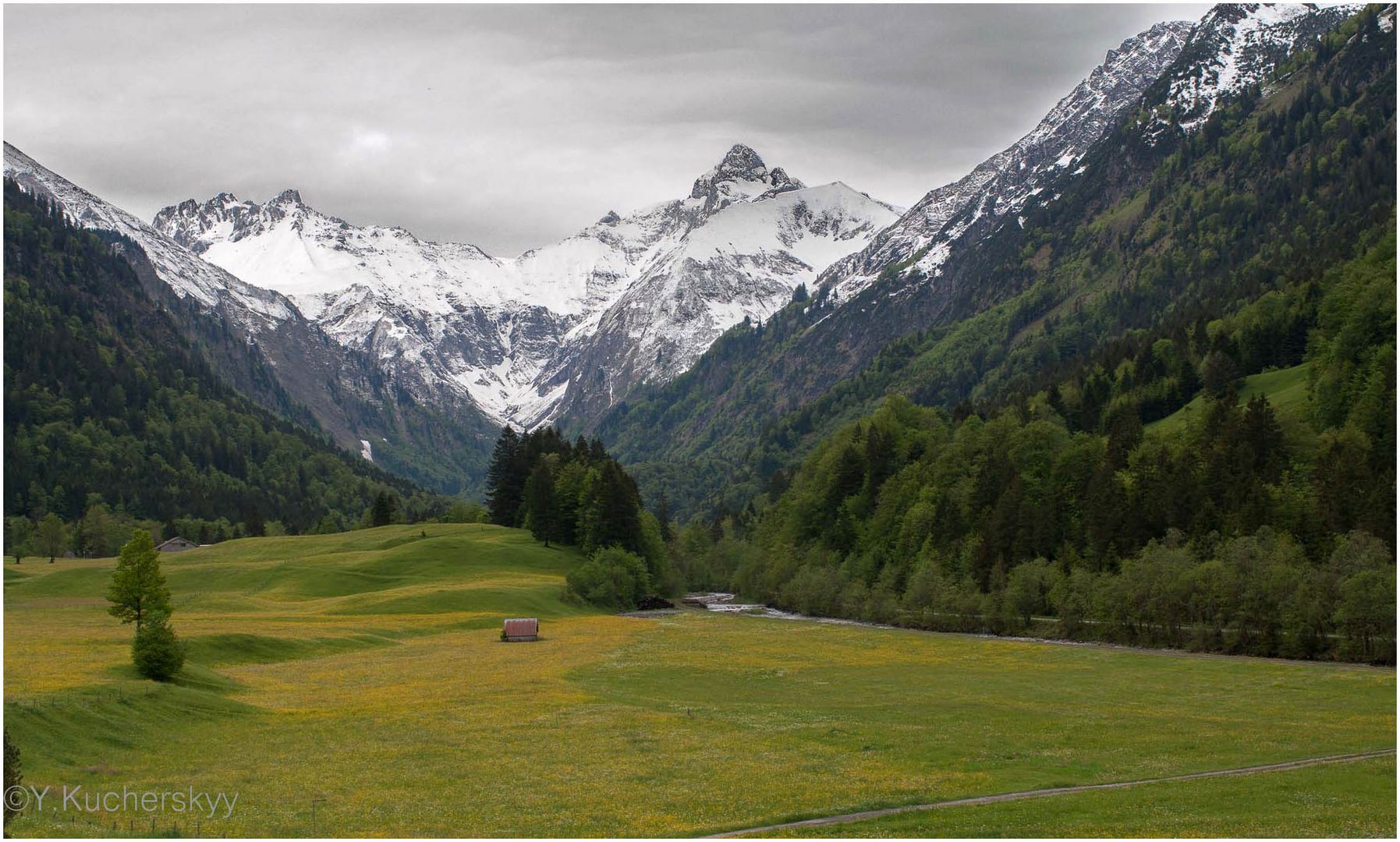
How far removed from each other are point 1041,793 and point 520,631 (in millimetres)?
71742

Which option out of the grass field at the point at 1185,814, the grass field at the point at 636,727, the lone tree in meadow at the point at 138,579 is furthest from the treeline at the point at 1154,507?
the lone tree in meadow at the point at 138,579

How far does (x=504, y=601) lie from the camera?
449 ft

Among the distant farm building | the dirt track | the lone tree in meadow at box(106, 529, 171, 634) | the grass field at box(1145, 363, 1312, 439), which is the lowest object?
the distant farm building

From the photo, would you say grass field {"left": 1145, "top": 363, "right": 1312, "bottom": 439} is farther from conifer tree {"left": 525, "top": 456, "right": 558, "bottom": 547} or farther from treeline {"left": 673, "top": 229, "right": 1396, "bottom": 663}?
conifer tree {"left": 525, "top": 456, "right": 558, "bottom": 547}

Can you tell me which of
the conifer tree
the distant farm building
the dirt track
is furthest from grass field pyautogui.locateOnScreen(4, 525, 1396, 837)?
the conifer tree

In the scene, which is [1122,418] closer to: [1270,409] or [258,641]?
[1270,409]

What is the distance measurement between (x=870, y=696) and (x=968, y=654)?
29447 mm

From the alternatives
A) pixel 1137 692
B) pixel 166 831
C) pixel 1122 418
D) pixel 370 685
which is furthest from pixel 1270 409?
pixel 166 831

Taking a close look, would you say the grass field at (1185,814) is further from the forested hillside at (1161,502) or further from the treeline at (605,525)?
the treeline at (605,525)

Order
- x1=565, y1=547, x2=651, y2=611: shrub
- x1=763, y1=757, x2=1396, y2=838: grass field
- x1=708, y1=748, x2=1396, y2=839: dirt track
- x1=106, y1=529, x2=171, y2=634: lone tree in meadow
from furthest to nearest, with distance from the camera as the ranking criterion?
x1=565, y1=547, x2=651, y2=611: shrub
x1=106, y1=529, x2=171, y2=634: lone tree in meadow
x1=708, y1=748, x2=1396, y2=839: dirt track
x1=763, y1=757, x2=1396, y2=838: grass field

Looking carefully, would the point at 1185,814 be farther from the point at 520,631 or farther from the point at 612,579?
the point at 612,579

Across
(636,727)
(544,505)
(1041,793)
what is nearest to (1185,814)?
(1041,793)

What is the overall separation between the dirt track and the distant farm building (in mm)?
70464

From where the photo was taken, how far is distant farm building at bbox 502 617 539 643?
108000mm
